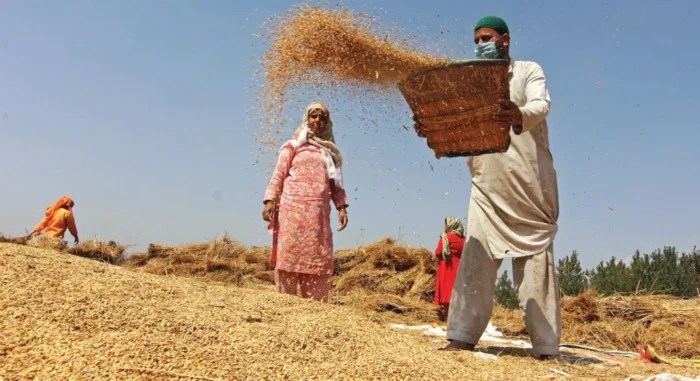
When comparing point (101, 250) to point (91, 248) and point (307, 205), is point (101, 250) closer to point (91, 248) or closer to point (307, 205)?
point (91, 248)

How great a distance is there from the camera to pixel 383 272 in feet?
25.8

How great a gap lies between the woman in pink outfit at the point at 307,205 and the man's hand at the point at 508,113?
167 centimetres

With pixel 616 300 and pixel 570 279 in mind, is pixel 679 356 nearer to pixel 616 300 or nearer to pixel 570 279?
pixel 616 300

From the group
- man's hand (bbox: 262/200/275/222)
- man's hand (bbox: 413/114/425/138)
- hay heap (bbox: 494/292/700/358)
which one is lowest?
hay heap (bbox: 494/292/700/358)

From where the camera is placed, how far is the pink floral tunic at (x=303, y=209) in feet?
14.0

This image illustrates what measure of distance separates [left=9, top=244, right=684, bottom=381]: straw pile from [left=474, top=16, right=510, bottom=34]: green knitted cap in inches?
74.7

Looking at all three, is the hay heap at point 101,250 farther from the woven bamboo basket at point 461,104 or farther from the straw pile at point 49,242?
the woven bamboo basket at point 461,104

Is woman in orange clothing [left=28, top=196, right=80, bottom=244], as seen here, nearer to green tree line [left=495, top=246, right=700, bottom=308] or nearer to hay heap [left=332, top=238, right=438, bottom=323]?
hay heap [left=332, top=238, right=438, bottom=323]

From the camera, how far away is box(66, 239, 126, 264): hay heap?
27.0 feet

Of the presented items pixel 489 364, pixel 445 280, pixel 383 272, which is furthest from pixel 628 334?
pixel 383 272

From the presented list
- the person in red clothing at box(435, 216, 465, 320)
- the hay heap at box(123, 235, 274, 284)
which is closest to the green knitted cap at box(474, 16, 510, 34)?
the person in red clothing at box(435, 216, 465, 320)

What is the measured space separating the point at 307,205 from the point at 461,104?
5.17 ft

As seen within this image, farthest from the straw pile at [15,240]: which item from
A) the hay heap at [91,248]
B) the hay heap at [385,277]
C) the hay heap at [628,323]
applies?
the hay heap at [628,323]

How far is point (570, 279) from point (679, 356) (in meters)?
7.37
